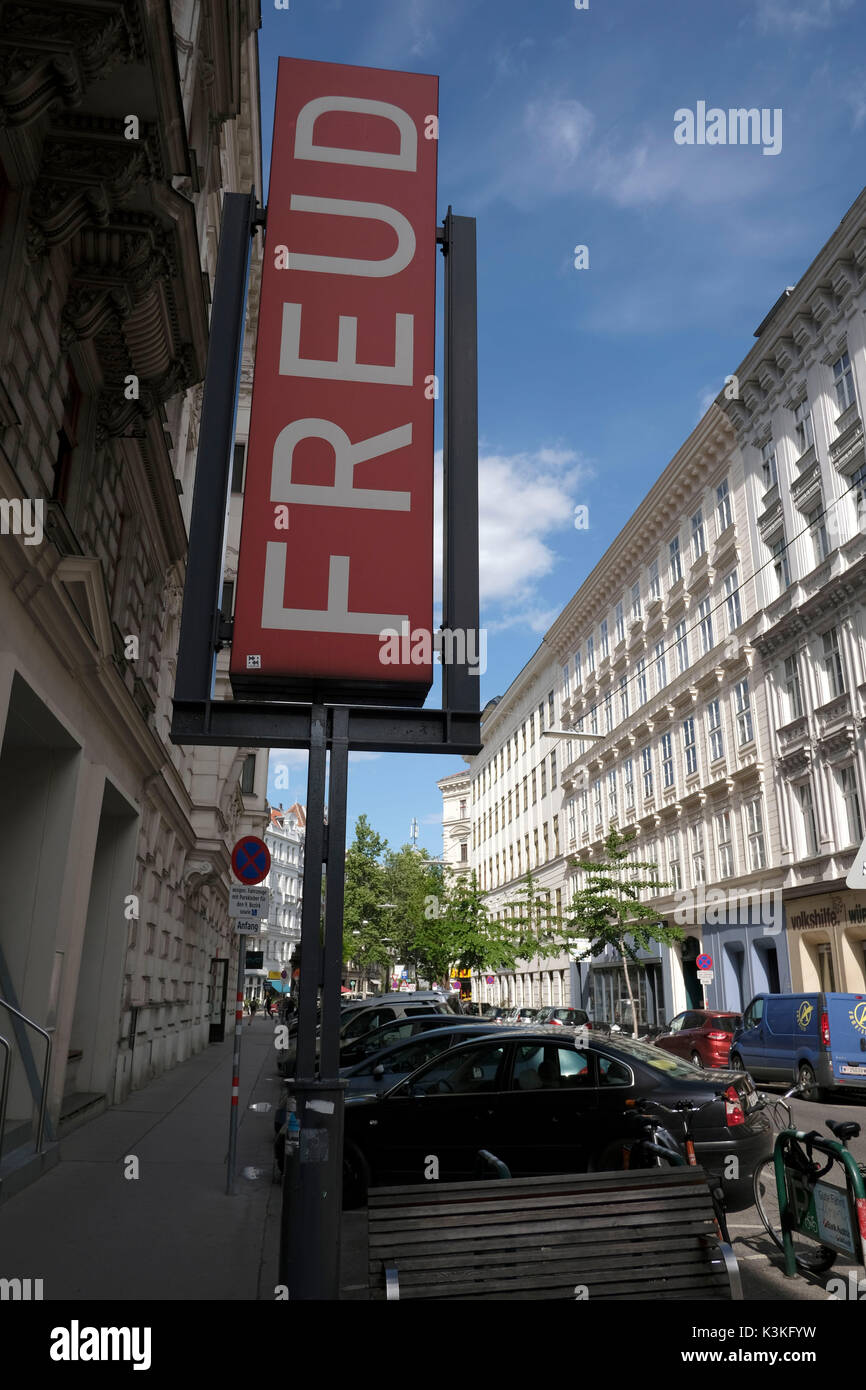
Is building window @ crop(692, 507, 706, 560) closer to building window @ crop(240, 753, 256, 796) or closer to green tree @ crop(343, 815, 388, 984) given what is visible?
building window @ crop(240, 753, 256, 796)

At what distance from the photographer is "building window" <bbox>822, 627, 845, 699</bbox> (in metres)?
29.8

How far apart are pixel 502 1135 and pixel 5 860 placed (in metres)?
5.77

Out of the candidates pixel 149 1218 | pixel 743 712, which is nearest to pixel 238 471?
pixel 743 712

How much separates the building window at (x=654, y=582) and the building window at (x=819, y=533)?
Result: 11.9m

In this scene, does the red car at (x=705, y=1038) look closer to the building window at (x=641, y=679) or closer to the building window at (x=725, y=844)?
the building window at (x=725, y=844)

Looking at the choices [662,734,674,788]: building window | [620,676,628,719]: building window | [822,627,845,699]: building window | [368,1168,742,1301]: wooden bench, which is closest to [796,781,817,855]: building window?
[822,627,845,699]: building window

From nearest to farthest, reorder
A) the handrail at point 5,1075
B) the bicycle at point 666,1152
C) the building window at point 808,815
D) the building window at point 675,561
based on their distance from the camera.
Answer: the bicycle at point 666,1152
the handrail at point 5,1075
the building window at point 808,815
the building window at point 675,561

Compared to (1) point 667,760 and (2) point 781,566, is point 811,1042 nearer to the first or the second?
(2) point 781,566

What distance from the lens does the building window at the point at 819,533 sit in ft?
103

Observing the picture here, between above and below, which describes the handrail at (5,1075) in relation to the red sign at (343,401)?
below

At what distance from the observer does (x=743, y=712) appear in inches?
1396

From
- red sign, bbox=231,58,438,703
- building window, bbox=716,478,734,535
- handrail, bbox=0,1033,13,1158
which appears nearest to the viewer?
red sign, bbox=231,58,438,703

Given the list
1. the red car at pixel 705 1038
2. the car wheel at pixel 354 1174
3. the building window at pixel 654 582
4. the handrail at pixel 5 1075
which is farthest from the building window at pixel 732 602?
the handrail at pixel 5 1075

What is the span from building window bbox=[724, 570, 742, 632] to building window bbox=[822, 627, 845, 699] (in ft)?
18.9
